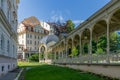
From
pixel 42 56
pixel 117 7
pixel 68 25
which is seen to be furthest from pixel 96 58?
pixel 68 25

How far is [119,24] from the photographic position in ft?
78.7

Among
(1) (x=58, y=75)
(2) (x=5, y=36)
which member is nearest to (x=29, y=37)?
(2) (x=5, y=36)

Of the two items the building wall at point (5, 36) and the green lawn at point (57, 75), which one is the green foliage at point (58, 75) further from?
the building wall at point (5, 36)

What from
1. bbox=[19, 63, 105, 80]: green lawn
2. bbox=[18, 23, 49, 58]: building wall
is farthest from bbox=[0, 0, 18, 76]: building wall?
bbox=[18, 23, 49, 58]: building wall

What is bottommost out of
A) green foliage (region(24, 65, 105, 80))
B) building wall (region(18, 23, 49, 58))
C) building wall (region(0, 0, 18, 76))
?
green foliage (region(24, 65, 105, 80))

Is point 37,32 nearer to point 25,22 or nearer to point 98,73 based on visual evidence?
point 25,22

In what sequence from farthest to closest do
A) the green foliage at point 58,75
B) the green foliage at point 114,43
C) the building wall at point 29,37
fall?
1. the building wall at point 29,37
2. the green foliage at point 114,43
3. the green foliage at point 58,75

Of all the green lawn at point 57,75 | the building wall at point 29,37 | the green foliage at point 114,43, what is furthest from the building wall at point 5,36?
the building wall at point 29,37

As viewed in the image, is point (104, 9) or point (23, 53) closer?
point (104, 9)

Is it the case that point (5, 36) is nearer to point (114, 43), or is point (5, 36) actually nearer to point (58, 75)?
point (58, 75)

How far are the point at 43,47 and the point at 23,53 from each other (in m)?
29.5

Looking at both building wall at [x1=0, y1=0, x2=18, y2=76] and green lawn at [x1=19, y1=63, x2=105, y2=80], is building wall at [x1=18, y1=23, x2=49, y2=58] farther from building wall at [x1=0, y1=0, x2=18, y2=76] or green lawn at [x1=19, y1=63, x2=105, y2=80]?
green lawn at [x1=19, y1=63, x2=105, y2=80]

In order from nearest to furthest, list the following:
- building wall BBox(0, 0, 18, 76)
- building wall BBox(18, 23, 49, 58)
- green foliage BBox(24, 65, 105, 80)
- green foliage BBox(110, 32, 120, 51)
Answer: green foliage BBox(24, 65, 105, 80) → building wall BBox(0, 0, 18, 76) → green foliage BBox(110, 32, 120, 51) → building wall BBox(18, 23, 49, 58)

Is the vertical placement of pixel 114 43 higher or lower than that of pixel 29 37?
lower
